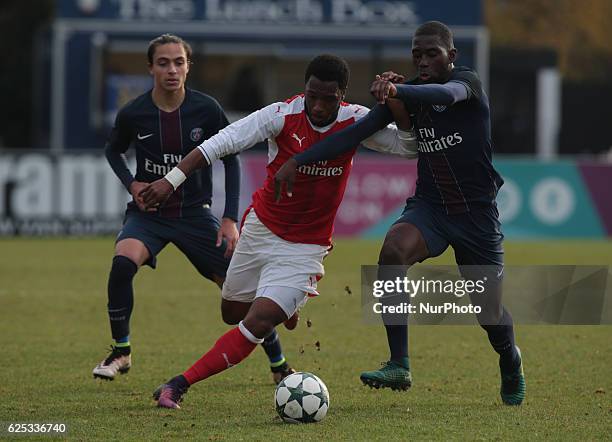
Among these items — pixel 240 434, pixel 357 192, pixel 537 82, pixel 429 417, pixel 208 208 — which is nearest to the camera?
pixel 240 434

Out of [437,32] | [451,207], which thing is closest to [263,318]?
[451,207]

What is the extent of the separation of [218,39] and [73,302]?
14951 millimetres

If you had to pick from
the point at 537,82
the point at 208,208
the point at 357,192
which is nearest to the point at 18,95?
the point at 537,82

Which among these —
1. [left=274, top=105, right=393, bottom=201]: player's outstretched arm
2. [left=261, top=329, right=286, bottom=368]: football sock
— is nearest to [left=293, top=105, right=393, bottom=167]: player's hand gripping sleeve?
[left=274, top=105, right=393, bottom=201]: player's outstretched arm

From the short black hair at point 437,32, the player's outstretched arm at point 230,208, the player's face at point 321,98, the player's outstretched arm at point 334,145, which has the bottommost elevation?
the player's outstretched arm at point 230,208

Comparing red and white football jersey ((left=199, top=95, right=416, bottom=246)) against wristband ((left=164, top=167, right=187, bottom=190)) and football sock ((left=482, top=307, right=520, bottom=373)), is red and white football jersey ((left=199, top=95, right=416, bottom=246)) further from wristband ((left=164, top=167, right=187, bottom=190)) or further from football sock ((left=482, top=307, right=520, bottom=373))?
football sock ((left=482, top=307, right=520, bottom=373))

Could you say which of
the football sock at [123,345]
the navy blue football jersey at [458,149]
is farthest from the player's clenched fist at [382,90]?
the football sock at [123,345]

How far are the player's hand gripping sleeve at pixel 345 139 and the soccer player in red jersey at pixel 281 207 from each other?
11 centimetres

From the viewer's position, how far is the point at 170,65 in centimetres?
826

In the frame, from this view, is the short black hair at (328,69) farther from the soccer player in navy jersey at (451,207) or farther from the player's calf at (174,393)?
the player's calf at (174,393)

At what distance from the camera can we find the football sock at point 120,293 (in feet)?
26.5

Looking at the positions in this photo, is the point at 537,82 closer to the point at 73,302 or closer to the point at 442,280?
the point at 73,302

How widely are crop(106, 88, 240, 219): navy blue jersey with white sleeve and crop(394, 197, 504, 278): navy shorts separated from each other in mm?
1552

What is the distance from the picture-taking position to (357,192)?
2128 cm
